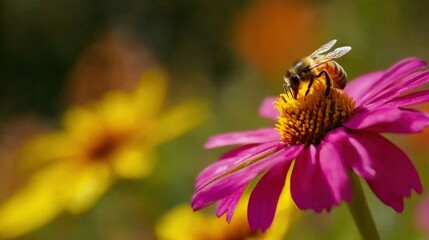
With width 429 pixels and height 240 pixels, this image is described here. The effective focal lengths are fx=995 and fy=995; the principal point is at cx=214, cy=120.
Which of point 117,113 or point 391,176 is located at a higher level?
point 117,113

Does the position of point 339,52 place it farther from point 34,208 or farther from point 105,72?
point 105,72

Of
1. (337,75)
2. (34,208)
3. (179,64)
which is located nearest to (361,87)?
(337,75)

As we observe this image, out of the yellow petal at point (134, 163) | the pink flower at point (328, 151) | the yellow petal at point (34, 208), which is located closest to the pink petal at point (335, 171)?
the pink flower at point (328, 151)

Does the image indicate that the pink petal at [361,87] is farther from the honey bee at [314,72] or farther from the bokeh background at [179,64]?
the bokeh background at [179,64]

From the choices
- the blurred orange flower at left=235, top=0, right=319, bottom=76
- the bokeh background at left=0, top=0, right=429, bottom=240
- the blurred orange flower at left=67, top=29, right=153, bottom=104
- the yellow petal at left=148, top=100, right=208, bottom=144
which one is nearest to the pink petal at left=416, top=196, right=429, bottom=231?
the bokeh background at left=0, top=0, right=429, bottom=240

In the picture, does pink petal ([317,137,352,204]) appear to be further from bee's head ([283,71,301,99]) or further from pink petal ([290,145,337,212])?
bee's head ([283,71,301,99])

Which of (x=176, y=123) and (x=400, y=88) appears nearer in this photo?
(x=400, y=88)
